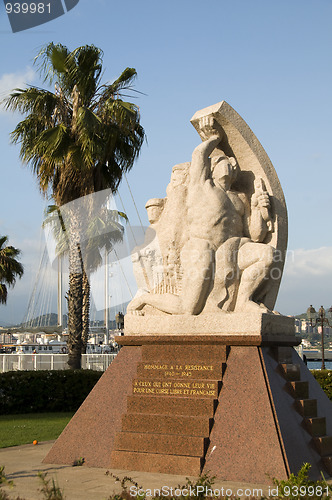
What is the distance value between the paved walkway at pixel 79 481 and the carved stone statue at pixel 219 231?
181 centimetres

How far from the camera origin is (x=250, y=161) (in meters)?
7.05

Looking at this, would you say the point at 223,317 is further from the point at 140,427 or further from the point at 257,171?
the point at 257,171

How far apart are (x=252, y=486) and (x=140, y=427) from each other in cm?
140

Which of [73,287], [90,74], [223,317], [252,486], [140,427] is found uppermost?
[90,74]

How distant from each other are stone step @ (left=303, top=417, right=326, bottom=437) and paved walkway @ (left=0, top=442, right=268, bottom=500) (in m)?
1.07

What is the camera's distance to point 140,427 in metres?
5.81

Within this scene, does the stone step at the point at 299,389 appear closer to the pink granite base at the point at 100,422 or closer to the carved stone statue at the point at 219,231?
the carved stone statue at the point at 219,231

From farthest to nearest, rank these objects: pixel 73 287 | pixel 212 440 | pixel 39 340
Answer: pixel 39 340 → pixel 73 287 → pixel 212 440

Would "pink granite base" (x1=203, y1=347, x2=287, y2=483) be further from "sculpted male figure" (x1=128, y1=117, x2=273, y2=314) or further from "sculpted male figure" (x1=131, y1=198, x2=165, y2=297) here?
"sculpted male figure" (x1=131, y1=198, x2=165, y2=297)

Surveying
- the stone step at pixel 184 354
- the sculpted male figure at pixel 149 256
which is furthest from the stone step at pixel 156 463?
the sculpted male figure at pixel 149 256

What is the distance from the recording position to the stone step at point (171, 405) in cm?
562

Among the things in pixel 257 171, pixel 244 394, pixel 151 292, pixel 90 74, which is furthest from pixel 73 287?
pixel 244 394

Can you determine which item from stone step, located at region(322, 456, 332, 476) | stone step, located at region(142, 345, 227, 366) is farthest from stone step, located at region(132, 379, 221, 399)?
stone step, located at region(322, 456, 332, 476)

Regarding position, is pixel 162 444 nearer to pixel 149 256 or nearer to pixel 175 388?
pixel 175 388
